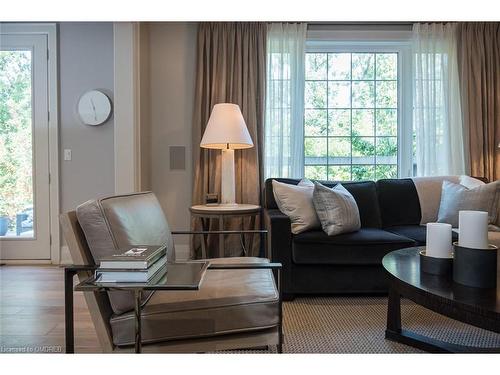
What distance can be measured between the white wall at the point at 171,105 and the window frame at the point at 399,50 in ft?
4.08

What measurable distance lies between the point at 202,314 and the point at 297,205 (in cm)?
148

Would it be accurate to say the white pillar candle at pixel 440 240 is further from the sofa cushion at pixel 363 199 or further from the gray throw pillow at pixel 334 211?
the sofa cushion at pixel 363 199

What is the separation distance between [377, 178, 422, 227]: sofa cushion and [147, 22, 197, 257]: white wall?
1.87 metres

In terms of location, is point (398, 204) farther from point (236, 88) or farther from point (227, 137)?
point (236, 88)

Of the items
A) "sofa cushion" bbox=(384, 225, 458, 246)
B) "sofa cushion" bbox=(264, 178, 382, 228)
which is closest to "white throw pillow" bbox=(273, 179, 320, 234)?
"sofa cushion" bbox=(264, 178, 382, 228)

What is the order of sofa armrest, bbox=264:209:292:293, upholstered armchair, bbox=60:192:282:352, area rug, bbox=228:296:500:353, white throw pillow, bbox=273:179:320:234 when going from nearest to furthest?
upholstered armchair, bbox=60:192:282:352 < area rug, bbox=228:296:500:353 < sofa armrest, bbox=264:209:292:293 < white throw pillow, bbox=273:179:320:234

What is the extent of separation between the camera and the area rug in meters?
2.03

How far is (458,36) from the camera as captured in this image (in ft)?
12.2

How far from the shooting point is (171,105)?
3.87m

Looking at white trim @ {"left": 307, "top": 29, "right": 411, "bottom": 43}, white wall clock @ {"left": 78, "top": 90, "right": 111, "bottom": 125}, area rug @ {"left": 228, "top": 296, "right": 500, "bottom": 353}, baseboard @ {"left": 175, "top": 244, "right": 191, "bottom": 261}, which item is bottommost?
area rug @ {"left": 228, "top": 296, "right": 500, "bottom": 353}

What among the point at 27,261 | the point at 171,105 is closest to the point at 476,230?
the point at 171,105

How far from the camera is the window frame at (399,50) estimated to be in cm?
381

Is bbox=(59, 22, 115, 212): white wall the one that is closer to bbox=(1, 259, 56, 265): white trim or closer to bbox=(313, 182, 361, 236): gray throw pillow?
A: bbox=(1, 259, 56, 265): white trim

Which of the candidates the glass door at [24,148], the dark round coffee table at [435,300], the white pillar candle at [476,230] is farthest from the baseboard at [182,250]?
the white pillar candle at [476,230]
